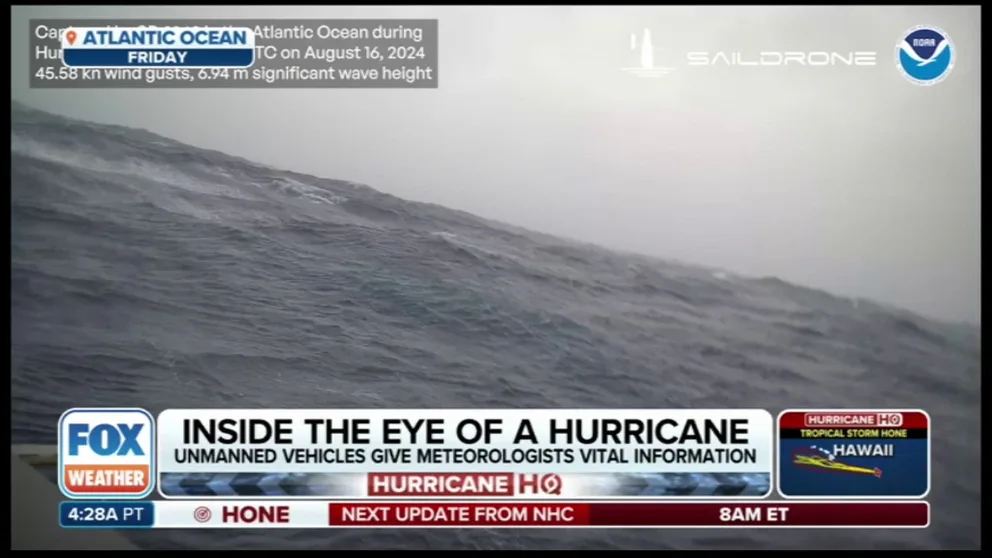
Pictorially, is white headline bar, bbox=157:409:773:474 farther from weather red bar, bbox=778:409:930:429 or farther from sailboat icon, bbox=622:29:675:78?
sailboat icon, bbox=622:29:675:78

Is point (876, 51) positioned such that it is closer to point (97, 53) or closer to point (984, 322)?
point (984, 322)

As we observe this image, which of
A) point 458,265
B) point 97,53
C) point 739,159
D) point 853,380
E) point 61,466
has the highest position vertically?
point 97,53

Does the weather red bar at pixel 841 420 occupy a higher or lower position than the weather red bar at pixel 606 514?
higher

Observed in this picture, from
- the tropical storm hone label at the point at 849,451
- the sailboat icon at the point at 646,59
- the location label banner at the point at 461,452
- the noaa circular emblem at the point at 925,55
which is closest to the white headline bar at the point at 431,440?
the location label banner at the point at 461,452

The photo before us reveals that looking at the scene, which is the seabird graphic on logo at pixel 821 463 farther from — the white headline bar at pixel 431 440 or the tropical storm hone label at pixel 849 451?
the white headline bar at pixel 431 440

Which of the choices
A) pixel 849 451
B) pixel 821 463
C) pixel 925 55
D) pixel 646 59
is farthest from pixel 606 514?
pixel 925 55

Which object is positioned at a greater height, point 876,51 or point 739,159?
point 876,51

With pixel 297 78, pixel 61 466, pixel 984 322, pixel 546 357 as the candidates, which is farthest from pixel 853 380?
pixel 61 466
